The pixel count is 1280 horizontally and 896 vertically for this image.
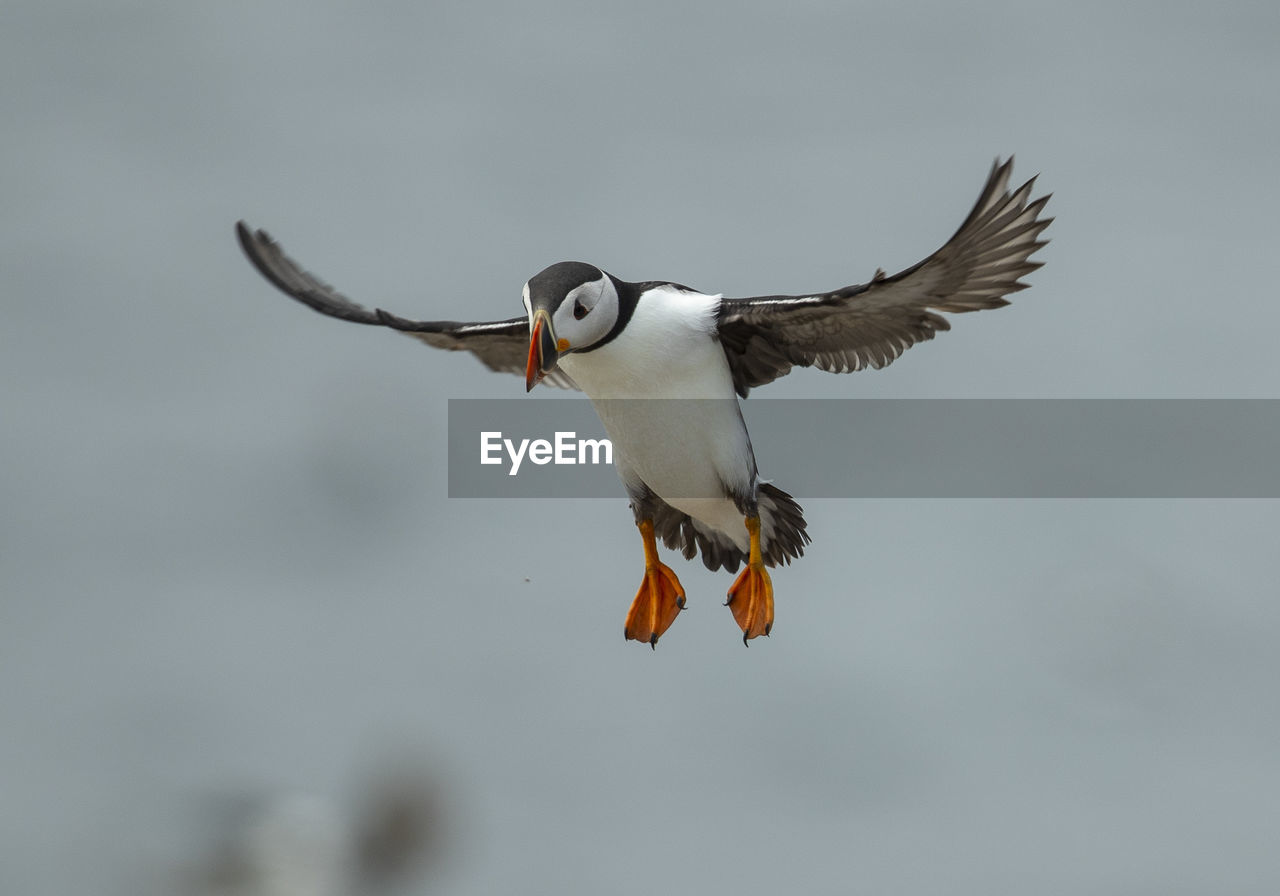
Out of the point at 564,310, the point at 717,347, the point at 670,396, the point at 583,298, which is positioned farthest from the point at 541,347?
the point at 717,347

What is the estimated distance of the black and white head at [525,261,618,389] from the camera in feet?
25.7

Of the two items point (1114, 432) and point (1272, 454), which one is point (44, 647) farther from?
point (1272, 454)

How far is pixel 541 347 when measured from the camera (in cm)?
783

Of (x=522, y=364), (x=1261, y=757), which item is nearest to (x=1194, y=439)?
(x=1261, y=757)

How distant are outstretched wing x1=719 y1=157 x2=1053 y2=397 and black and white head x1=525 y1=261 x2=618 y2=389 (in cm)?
94

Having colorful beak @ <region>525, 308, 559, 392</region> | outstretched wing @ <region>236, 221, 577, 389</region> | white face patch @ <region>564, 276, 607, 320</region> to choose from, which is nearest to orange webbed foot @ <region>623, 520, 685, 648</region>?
outstretched wing @ <region>236, 221, 577, 389</region>

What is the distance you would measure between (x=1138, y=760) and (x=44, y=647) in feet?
66.9

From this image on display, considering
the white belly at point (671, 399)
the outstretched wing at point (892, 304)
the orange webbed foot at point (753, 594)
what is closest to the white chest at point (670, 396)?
the white belly at point (671, 399)

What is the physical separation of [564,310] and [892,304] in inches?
72.2

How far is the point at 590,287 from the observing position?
27.0ft

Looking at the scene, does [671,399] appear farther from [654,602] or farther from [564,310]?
[654,602]

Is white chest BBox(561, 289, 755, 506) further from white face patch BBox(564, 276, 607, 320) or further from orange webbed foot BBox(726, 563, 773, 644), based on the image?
orange webbed foot BBox(726, 563, 773, 644)

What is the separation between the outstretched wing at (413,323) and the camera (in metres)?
9.74

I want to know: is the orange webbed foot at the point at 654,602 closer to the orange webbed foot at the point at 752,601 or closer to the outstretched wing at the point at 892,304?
the orange webbed foot at the point at 752,601
